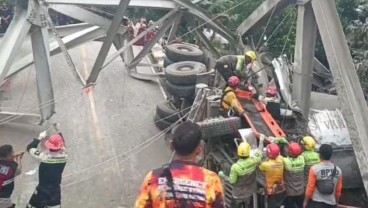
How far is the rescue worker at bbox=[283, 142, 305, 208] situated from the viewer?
659 centimetres

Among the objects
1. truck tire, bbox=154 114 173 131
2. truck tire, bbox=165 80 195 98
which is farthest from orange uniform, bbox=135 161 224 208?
truck tire, bbox=154 114 173 131

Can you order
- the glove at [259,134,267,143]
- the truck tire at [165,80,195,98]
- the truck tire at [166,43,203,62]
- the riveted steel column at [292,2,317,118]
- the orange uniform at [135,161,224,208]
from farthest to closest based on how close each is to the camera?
the truck tire at [166,43,203,62] < the truck tire at [165,80,195,98] < the riveted steel column at [292,2,317,118] < the glove at [259,134,267,143] < the orange uniform at [135,161,224,208]

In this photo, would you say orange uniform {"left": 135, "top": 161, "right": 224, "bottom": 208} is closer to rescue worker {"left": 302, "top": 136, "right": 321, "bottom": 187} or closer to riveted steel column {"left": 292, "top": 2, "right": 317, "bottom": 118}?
rescue worker {"left": 302, "top": 136, "right": 321, "bottom": 187}

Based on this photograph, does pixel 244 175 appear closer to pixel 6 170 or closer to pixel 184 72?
pixel 6 170

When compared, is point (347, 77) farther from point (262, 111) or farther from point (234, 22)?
point (234, 22)

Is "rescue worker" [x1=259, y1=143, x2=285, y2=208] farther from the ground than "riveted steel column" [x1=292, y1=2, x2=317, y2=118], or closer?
closer

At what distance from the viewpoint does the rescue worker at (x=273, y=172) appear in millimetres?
6490

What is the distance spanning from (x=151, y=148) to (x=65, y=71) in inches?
191

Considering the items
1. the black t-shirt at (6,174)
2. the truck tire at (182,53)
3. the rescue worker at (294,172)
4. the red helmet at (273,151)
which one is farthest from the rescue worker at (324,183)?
the truck tire at (182,53)

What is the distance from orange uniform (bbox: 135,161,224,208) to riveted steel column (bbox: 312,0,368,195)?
3362 millimetres

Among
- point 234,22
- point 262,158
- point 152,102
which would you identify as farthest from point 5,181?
point 234,22

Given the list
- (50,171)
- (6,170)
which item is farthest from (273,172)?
(6,170)

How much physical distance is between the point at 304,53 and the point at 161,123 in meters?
3.33

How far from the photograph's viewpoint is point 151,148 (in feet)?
32.8
